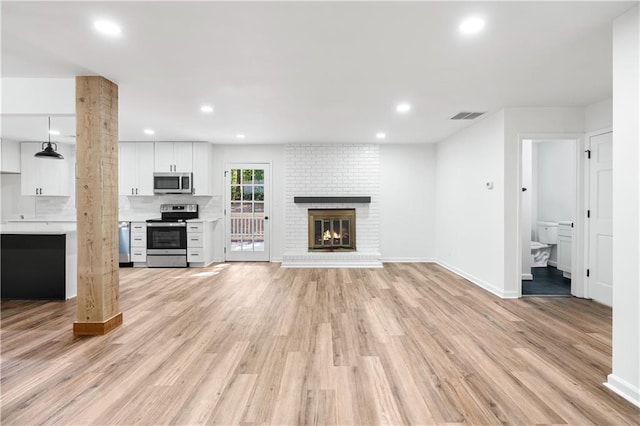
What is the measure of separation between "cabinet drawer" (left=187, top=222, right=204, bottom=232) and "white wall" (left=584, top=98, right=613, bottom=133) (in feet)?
20.9

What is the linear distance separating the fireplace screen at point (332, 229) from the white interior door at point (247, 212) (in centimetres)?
101

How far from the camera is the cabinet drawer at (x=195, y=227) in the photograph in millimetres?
6430

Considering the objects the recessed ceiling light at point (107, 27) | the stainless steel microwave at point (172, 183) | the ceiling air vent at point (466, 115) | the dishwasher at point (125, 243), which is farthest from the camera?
the stainless steel microwave at point (172, 183)

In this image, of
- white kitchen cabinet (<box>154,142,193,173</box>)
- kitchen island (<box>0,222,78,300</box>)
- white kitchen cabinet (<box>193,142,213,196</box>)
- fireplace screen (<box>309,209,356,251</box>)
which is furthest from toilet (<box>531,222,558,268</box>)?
kitchen island (<box>0,222,78,300</box>)

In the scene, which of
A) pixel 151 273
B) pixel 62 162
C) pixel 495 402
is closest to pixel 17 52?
pixel 151 273

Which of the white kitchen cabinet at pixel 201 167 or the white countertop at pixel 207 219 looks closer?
the white countertop at pixel 207 219

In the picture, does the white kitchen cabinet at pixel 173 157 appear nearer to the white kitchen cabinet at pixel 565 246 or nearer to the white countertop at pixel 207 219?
the white countertop at pixel 207 219

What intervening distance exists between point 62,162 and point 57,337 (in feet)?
18.0

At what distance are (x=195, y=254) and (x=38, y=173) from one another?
377 centimetres

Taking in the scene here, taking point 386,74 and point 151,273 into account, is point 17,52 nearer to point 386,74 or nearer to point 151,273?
point 386,74

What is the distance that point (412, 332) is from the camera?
311 centimetres

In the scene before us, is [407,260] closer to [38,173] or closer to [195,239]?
[195,239]

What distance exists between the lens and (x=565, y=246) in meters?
5.82

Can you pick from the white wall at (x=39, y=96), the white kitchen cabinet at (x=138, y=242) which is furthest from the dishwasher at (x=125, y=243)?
the white wall at (x=39, y=96)
